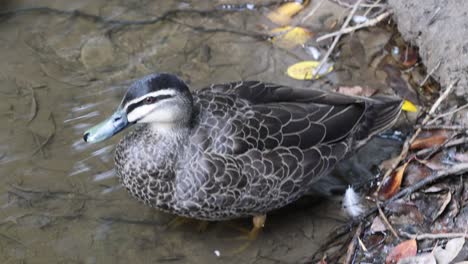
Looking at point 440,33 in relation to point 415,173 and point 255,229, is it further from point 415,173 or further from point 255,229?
point 255,229

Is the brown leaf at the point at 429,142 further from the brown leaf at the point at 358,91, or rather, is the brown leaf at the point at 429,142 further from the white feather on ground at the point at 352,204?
the brown leaf at the point at 358,91

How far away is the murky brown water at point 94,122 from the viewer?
4.94 m

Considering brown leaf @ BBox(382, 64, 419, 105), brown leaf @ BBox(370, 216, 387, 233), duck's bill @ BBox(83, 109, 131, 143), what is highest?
duck's bill @ BBox(83, 109, 131, 143)

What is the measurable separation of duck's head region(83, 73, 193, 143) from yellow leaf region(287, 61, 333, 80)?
166 centimetres

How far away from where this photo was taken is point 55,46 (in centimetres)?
616

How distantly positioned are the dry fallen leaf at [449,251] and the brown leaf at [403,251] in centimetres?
15

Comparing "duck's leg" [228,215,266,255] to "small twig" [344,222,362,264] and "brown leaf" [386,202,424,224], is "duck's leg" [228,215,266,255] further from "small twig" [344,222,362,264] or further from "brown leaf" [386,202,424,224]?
"brown leaf" [386,202,424,224]

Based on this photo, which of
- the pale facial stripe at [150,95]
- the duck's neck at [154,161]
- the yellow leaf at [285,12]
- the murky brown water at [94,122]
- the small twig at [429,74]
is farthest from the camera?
the yellow leaf at [285,12]

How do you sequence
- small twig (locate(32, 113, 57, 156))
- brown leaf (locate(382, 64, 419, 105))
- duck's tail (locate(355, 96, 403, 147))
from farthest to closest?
brown leaf (locate(382, 64, 419, 105)), small twig (locate(32, 113, 57, 156)), duck's tail (locate(355, 96, 403, 147))

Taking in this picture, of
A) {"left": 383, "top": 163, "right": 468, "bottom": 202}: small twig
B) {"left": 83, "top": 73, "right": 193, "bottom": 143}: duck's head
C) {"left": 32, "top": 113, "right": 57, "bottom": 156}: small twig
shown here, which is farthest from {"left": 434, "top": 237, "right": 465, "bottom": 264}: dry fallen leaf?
{"left": 32, "top": 113, "right": 57, "bottom": 156}: small twig

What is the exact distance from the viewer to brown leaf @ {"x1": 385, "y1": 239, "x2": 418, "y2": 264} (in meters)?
4.59

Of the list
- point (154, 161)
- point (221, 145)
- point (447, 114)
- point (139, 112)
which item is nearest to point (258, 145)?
point (221, 145)

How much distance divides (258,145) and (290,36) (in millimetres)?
1961

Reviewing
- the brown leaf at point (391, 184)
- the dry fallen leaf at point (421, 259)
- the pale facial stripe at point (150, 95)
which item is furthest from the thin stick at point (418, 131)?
the pale facial stripe at point (150, 95)
